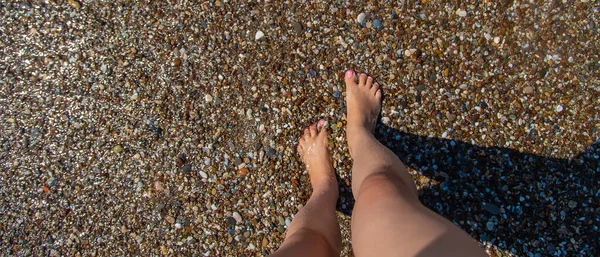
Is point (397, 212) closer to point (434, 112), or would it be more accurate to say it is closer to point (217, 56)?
point (434, 112)

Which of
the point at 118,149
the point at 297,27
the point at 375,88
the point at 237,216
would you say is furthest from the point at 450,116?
the point at 118,149

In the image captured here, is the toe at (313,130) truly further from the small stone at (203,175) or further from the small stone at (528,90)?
the small stone at (528,90)

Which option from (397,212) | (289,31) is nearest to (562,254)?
(397,212)

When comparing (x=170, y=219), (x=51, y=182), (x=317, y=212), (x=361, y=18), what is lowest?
(x=51, y=182)

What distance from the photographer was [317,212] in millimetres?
2182

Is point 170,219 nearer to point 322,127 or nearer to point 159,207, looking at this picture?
point 159,207

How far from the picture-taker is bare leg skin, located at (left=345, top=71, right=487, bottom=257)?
1464mm

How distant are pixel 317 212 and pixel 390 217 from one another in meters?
Result: 0.65

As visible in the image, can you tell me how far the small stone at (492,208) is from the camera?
2.43 meters

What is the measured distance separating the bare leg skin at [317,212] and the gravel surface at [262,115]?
4.1 inches

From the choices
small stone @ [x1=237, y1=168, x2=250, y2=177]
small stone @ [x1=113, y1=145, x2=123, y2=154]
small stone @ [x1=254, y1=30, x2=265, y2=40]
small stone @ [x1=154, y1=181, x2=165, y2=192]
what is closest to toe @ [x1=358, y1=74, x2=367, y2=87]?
small stone @ [x1=254, y1=30, x2=265, y2=40]

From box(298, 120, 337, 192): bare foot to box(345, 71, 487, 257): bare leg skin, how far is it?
0.61 ft

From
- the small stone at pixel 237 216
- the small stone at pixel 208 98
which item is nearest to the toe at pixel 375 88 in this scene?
the small stone at pixel 208 98

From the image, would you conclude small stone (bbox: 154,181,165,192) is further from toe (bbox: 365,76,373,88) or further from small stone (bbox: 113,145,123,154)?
toe (bbox: 365,76,373,88)
